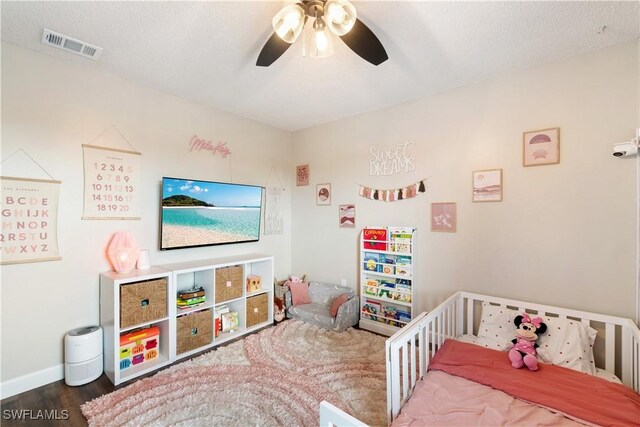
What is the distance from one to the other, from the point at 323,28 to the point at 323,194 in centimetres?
223

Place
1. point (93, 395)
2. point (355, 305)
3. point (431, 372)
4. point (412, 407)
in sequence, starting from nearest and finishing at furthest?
point (412, 407) < point (431, 372) < point (93, 395) < point (355, 305)

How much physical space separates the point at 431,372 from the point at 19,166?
3.20 meters

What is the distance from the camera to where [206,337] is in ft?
8.77

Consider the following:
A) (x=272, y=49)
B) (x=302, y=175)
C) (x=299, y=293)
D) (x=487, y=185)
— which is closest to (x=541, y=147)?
(x=487, y=185)

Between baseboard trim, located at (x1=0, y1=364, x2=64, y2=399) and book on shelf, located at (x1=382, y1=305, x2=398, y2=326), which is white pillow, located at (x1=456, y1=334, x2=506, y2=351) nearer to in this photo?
book on shelf, located at (x1=382, y1=305, x2=398, y2=326)

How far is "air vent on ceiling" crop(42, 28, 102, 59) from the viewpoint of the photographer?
6.27ft

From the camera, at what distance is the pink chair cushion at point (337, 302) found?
3.06 metres

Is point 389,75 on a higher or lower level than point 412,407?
higher

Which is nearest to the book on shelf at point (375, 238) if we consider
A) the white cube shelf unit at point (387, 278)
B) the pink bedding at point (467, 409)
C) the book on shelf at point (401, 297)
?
the white cube shelf unit at point (387, 278)

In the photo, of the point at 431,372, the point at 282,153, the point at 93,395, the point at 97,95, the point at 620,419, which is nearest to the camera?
the point at 620,419

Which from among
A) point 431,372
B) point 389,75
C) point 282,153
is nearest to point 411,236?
point 431,372

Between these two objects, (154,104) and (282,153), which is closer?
(154,104)

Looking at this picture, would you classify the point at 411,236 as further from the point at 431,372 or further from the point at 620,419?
the point at 620,419

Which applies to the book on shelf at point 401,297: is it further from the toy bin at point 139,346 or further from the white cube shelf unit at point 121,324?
the toy bin at point 139,346
